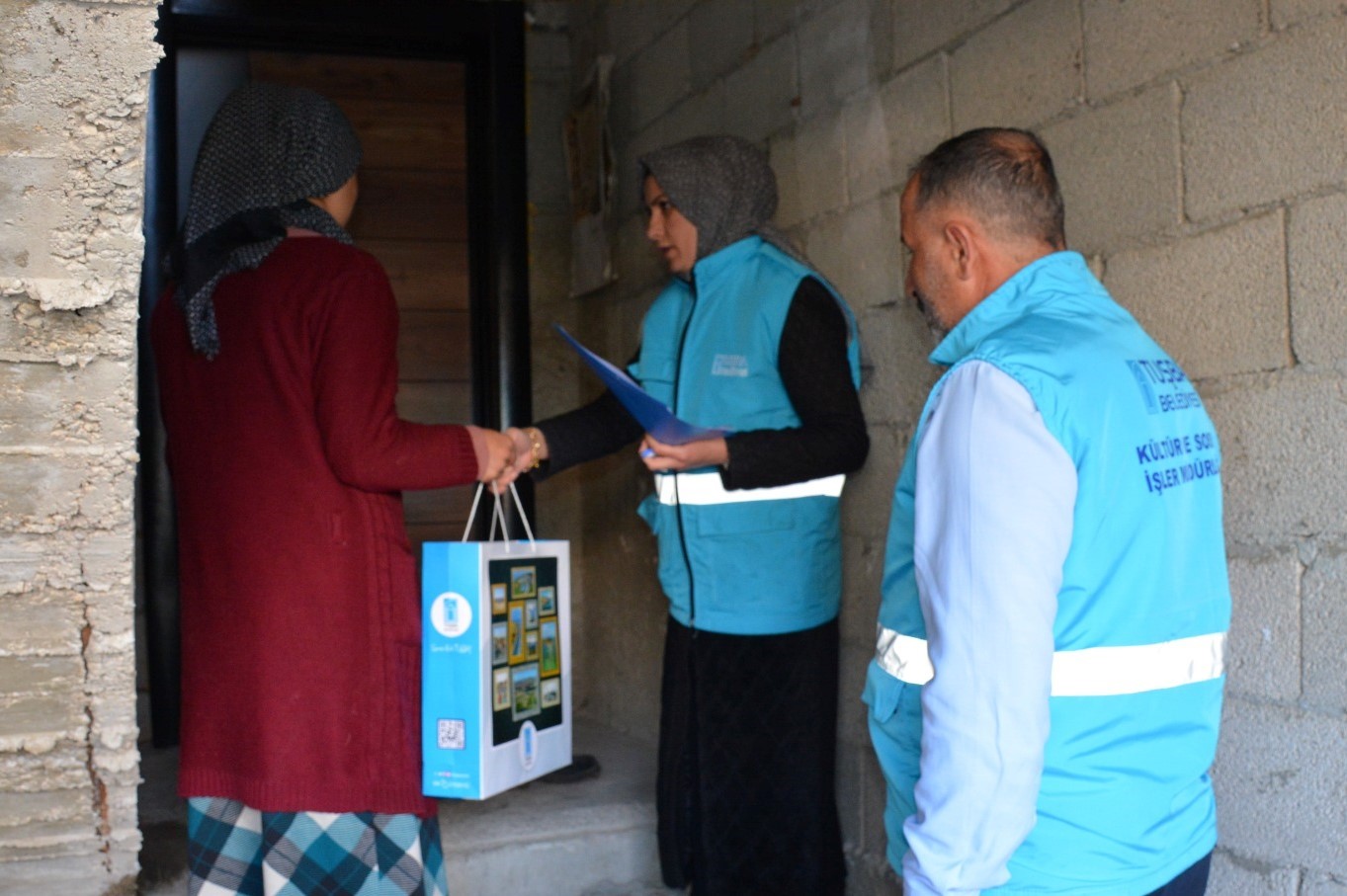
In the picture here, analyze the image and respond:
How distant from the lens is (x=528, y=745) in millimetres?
1938

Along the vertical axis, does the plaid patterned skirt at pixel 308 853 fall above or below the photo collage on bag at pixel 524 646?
below

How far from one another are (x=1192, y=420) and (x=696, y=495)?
1132mm

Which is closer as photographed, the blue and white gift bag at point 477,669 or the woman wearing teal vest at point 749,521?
the blue and white gift bag at point 477,669

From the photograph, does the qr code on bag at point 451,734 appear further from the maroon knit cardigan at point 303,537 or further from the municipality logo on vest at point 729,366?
the municipality logo on vest at point 729,366

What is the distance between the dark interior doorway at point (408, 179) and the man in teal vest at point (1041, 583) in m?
2.27

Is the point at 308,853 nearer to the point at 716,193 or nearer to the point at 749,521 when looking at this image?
the point at 749,521

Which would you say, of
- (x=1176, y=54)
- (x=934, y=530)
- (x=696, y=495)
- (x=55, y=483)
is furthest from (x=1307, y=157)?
(x=55, y=483)

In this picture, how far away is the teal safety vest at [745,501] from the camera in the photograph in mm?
2295

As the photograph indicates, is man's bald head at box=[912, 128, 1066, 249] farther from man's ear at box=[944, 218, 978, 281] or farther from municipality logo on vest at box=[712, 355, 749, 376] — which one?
municipality logo on vest at box=[712, 355, 749, 376]

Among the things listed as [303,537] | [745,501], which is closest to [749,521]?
[745,501]

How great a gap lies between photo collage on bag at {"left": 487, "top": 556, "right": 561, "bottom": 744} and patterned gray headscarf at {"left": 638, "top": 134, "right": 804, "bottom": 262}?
745 millimetres

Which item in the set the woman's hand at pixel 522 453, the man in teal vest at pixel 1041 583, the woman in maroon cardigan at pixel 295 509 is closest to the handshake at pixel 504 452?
the woman's hand at pixel 522 453

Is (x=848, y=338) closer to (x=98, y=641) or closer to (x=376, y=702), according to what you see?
(x=376, y=702)

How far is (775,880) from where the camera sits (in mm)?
2346
